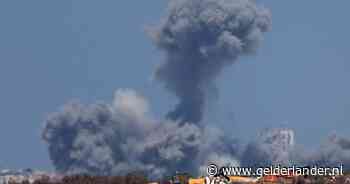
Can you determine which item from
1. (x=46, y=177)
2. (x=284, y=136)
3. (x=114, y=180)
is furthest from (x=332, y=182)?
(x=284, y=136)

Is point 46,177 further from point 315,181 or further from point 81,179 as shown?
point 315,181

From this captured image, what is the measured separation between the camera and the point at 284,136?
6403 inches

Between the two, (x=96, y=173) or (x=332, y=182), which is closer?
(x=332, y=182)

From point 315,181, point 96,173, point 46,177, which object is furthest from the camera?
point 96,173

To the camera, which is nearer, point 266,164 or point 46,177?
point 46,177

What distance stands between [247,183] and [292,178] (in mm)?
4277

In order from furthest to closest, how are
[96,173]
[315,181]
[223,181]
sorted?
[96,173] < [315,181] < [223,181]

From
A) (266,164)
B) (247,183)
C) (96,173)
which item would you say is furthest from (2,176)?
(247,183)

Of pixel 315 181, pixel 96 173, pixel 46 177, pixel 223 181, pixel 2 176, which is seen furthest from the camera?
pixel 2 176

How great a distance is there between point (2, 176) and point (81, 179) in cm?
4145

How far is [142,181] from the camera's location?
359 feet

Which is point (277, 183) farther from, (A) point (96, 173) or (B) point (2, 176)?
(B) point (2, 176)

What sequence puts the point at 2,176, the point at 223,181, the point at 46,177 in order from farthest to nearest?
the point at 2,176 → the point at 46,177 → the point at 223,181

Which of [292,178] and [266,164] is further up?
[266,164]
